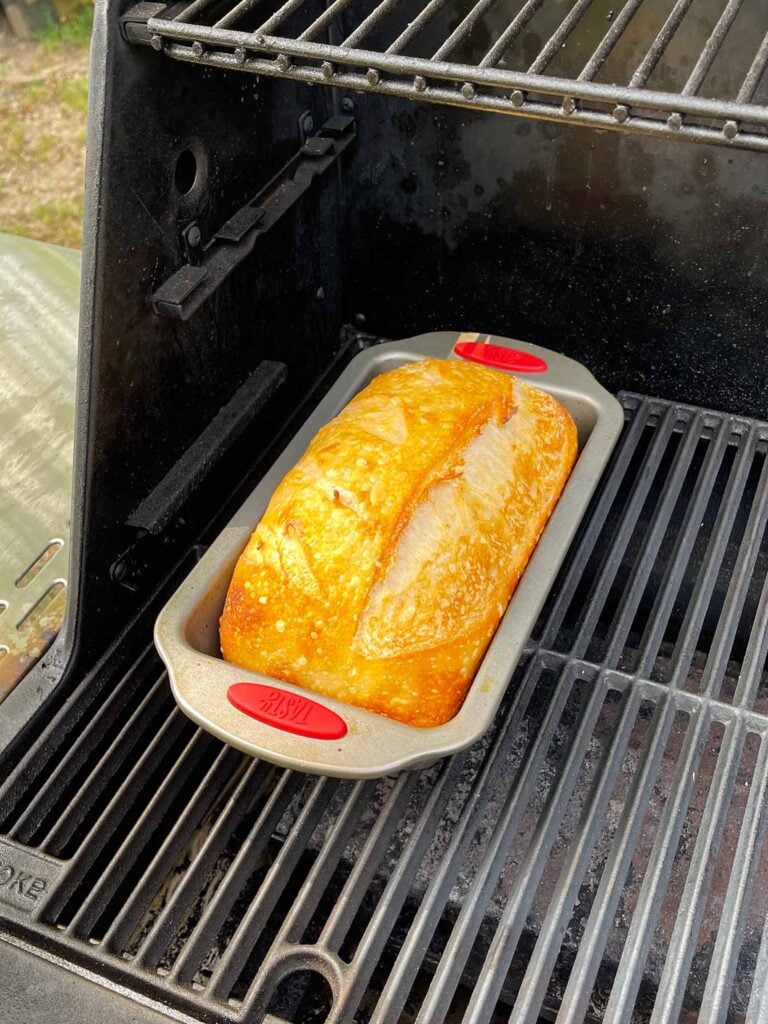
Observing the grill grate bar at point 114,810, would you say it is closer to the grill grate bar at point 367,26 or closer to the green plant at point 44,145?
→ the grill grate bar at point 367,26

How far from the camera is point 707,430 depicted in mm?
1681

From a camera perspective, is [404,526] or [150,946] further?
[404,526]

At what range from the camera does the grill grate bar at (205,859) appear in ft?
3.64

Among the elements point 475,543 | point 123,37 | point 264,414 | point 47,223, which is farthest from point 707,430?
point 47,223

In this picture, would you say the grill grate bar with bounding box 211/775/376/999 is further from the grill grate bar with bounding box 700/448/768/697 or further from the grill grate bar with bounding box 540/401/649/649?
the grill grate bar with bounding box 700/448/768/697

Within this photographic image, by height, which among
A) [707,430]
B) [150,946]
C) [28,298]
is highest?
[28,298]

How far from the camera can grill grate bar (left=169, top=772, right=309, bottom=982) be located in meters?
1.09

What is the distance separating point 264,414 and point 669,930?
3.38ft

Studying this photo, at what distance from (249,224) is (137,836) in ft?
2.99

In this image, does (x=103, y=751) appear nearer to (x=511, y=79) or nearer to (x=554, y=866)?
(x=554, y=866)

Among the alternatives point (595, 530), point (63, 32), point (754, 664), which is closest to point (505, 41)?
point (595, 530)

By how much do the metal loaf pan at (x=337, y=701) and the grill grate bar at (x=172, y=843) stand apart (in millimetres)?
153

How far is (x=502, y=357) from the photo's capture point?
1574mm

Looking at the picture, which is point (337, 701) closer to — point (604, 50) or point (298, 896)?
point (298, 896)
